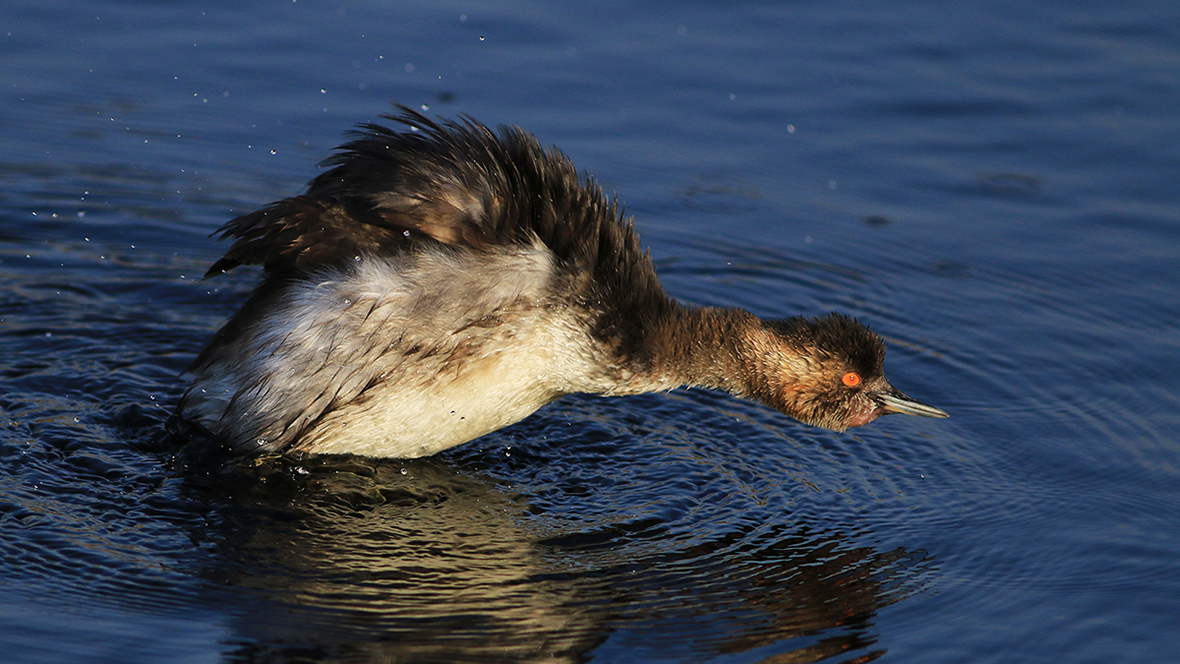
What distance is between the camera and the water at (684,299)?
6.56 m

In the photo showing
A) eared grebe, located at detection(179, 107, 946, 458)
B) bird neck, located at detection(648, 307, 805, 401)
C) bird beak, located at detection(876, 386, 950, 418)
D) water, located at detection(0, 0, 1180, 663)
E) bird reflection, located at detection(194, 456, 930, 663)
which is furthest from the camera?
bird beak, located at detection(876, 386, 950, 418)

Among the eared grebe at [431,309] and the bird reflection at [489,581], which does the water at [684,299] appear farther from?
the eared grebe at [431,309]

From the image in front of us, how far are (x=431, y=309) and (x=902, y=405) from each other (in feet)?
9.26

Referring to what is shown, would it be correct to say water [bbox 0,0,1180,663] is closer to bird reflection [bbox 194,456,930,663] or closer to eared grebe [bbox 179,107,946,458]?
bird reflection [bbox 194,456,930,663]

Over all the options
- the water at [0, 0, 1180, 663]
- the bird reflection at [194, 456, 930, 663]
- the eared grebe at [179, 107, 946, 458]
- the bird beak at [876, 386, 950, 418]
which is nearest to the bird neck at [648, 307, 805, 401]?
the eared grebe at [179, 107, 946, 458]

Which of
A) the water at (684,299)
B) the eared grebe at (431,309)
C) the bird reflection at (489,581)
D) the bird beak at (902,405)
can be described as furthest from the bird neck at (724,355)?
the bird reflection at (489,581)

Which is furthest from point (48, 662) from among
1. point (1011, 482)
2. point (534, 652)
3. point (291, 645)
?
point (1011, 482)

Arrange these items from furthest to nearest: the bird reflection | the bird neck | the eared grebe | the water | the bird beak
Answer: the bird beak < the bird neck < the eared grebe < the water < the bird reflection

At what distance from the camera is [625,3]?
43.6 ft

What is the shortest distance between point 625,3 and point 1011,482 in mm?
6798

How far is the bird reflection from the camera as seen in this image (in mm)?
6250

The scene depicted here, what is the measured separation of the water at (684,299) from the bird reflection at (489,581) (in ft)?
0.07

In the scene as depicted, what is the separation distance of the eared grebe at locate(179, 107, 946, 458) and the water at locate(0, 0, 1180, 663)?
1.36 feet

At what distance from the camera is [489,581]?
676 cm
